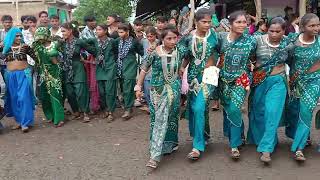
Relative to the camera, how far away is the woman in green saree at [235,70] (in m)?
4.72

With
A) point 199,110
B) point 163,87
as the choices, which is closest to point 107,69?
point 163,87

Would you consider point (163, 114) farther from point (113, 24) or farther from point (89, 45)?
point (113, 24)

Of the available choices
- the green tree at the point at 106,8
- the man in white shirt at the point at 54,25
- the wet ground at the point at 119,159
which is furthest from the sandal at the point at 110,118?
the green tree at the point at 106,8

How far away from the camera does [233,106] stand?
15.7 ft

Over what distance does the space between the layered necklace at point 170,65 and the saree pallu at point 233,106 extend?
56cm

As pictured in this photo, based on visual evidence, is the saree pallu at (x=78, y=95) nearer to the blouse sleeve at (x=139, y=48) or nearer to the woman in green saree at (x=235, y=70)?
the blouse sleeve at (x=139, y=48)

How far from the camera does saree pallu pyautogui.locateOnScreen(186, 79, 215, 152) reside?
15.8 ft

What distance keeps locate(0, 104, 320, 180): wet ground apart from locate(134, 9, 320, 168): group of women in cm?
16

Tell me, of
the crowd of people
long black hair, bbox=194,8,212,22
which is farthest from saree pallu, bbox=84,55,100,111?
long black hair, bbox=194,8,212,22

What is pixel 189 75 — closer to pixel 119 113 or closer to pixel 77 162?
pixel 77 162

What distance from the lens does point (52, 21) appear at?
8250mm

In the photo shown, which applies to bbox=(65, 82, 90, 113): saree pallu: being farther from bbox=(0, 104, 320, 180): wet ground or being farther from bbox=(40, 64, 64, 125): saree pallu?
bbox=(0, 104, 320, 180): wet ground

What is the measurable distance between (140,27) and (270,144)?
144 inches

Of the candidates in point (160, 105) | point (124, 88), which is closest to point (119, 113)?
point (124, 88)
